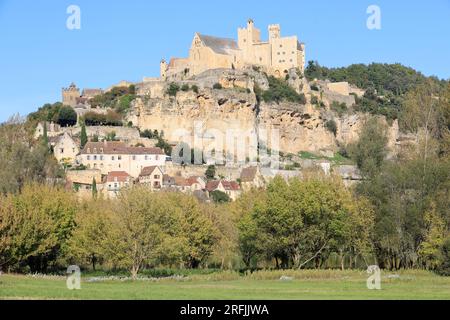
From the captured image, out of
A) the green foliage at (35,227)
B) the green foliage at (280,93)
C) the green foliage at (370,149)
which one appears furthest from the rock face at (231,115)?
the green foliage at (35,227)

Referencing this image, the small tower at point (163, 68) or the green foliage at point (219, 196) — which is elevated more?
the small tower at point (163, 68)

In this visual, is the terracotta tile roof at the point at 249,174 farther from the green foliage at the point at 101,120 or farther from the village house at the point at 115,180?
the green foliage at the point at 101,120

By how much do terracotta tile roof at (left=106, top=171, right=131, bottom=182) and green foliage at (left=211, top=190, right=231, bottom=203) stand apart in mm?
9769

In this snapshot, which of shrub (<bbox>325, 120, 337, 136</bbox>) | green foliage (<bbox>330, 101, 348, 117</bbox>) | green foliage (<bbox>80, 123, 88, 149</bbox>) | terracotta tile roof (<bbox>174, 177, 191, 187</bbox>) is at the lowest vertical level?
terracotta tile roof (<bbox>174, 177, 191, 187</bbox>)

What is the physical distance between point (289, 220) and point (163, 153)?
182 ft

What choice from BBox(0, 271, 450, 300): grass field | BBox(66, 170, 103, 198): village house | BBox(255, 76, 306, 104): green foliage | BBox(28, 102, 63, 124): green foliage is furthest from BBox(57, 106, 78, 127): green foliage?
BBox(0, 271, 450, 300): grass field

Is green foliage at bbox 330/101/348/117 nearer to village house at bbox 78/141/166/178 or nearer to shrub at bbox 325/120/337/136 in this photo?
shrub at bbox 325/120/337/136

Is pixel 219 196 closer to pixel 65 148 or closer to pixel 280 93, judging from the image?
pixel 65 148

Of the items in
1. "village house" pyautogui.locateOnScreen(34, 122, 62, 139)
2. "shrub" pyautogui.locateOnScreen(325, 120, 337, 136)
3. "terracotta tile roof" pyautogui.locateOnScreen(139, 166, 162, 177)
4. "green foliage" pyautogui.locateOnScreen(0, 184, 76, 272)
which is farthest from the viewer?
"shrub" pyautogui.locateOnScreen(325, 120, 337, 136)

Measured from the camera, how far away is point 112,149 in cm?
10131

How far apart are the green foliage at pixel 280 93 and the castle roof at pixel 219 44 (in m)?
7.60

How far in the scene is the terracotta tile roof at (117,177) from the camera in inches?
3767

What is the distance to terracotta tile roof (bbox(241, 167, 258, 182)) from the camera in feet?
334
